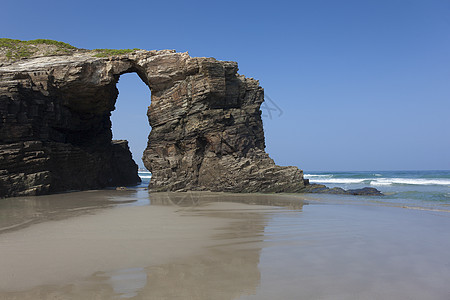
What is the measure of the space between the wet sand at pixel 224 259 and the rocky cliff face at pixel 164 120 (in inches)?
484

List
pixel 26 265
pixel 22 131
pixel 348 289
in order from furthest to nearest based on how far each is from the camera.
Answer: pixel 22 131, pixel 26 265, pixel 348 289

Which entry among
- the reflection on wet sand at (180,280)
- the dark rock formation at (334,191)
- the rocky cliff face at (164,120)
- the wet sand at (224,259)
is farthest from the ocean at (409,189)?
the reflection on wet sand at (180,280)

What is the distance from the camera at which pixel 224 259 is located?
4.61 metres

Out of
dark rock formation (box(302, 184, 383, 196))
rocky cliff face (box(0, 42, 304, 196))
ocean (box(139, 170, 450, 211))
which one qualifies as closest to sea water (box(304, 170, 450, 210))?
ocean (box(139, 170, 450, 211))

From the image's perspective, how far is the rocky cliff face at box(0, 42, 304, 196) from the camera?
18.9m

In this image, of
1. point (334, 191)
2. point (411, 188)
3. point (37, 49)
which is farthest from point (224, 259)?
point (411, 188)

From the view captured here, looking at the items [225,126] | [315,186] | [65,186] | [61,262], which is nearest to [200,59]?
[225,126]

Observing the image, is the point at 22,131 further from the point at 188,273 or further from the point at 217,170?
the point at 188,273

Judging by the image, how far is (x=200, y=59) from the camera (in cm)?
2053

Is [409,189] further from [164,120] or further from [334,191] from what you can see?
[164,120]

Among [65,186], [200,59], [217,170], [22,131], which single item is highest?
[200,59]

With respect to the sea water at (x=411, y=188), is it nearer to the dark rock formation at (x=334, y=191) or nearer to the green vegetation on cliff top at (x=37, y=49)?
the dark rock formation at (x=334, y=191)

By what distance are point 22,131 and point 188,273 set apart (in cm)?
1891

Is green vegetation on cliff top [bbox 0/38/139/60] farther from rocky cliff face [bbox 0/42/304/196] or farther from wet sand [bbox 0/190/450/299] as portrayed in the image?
wet sand [bbox 0/190/450/299]
